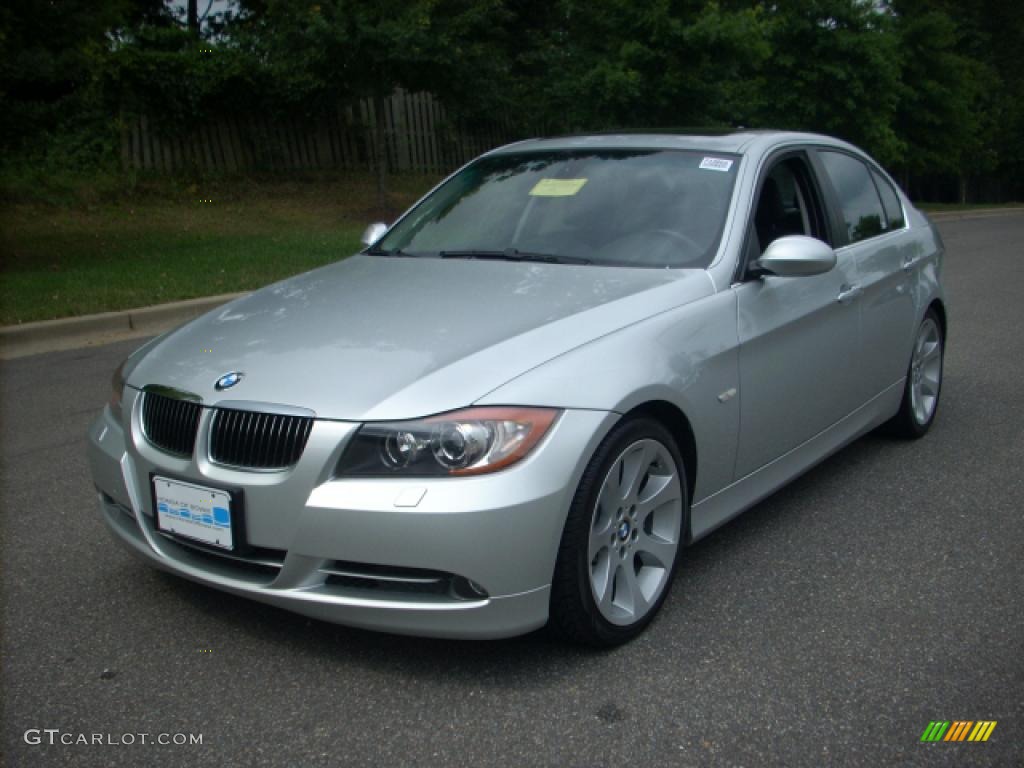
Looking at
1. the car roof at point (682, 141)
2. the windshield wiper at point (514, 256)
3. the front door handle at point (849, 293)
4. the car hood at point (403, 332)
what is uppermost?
the car roof at point (682, 141)

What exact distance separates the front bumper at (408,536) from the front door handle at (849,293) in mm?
1817

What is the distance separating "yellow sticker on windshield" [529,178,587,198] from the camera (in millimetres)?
4219

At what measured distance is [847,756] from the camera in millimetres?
2574

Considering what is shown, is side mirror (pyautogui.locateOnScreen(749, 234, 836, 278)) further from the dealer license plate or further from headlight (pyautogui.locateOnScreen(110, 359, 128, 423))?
headlight (pyautogui.locateOnScreen(110, 359, 128, 423))

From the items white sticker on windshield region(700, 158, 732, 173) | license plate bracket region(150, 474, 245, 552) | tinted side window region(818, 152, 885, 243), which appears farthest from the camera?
tinted side window region(818, 152, 885, 243)

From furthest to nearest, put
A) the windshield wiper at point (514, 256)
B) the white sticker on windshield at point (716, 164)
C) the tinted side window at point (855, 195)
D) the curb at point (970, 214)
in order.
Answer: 1. the curb at point (970, 214)
2. the tinted side window at point (855, 195)
3. the white sticker on windshield at point (716, 164)
4. the windshield wiper at point (514, 256)

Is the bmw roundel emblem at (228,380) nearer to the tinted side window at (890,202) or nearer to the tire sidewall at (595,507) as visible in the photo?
the tire sidewall at (595,507)

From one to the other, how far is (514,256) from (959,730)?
224 centimetres

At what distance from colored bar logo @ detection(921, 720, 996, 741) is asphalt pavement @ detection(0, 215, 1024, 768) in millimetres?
26

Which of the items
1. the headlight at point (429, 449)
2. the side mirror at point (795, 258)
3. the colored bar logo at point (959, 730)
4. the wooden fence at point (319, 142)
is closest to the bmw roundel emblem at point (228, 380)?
the headlight at point (429, 449)

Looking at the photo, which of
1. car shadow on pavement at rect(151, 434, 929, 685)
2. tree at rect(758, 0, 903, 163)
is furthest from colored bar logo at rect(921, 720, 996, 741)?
tree at rect(758, 0, 903, 163)

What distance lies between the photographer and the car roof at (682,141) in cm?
425

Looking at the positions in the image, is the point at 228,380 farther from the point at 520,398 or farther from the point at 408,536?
the point at 520,398

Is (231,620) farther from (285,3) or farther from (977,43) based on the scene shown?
(977,43)
